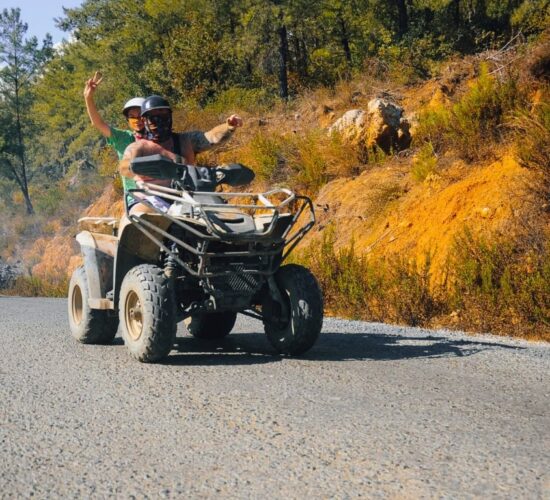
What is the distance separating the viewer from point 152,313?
19.6 feet

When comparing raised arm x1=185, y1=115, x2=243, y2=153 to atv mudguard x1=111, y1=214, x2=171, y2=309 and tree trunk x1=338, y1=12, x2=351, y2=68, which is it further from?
tree trunk x1=338, y1=12, x2=351, y2=68

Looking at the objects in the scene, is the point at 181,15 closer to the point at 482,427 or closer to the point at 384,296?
the point at 384,296

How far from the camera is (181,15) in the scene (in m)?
37.9

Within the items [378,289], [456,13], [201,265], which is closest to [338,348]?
[201,265]

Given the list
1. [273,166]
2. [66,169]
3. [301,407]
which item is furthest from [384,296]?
[66,169]

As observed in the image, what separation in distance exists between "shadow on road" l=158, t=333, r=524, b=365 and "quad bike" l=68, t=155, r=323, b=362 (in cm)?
28

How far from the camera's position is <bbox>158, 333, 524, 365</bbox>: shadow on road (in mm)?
6441

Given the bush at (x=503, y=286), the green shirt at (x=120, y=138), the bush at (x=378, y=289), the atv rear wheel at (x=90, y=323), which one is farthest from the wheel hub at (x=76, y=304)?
the bush at (x=503, y=286)

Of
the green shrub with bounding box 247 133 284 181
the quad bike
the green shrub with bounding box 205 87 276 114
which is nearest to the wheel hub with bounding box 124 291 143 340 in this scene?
the quad bike

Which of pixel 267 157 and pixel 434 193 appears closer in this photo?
pixel 434 193

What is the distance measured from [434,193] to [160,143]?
729 cm

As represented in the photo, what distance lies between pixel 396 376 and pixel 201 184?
88.1 inches

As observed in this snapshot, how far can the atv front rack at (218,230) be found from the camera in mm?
6047

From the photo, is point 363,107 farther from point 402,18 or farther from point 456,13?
point 402,18
